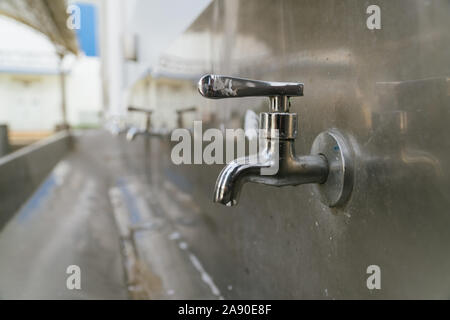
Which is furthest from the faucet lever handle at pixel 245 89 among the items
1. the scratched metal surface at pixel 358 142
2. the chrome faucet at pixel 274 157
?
the scratched metal surface at pixel 358 142

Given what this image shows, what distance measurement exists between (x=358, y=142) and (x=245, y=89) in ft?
0.61

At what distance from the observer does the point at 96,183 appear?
2.76m

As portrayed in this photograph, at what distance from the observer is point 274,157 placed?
48cm

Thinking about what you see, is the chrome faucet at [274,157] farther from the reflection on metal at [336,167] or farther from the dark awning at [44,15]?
the dark awning at [44,15]

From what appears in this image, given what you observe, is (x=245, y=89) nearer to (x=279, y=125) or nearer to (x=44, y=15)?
(x=279, y=125)

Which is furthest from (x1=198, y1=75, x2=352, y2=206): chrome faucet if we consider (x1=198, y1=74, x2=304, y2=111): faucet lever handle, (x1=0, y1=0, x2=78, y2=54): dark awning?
(x1=0, y1=0, x2=78, y2=54): dark awning

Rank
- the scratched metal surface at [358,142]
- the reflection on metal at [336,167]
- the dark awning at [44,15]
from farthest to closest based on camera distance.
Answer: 1. the dark awning at [44,15]
2. the reflection on metal at [336,167]
3. the scratched metal surface at [358,142]

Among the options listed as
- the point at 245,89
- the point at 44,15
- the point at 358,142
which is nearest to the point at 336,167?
the point at 358,142

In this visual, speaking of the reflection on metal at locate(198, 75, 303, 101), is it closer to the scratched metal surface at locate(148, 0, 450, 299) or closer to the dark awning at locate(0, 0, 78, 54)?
the scratched metal surface at locate(148, 0, 450, 299)

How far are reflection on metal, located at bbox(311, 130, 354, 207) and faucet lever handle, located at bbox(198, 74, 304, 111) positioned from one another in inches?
4.2

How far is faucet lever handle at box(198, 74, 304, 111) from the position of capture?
424 millimetres

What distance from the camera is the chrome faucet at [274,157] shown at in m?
0.44

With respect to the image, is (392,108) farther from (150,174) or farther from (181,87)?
(150,174)
